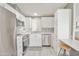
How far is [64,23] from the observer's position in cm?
367

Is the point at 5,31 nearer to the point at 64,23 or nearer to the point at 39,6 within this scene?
the point at 64,23

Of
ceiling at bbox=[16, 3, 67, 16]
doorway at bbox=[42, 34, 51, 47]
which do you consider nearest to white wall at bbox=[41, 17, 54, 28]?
doorway at bbox=[42, 34, 51, 47]

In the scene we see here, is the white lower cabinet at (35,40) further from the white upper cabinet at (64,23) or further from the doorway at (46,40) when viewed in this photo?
the white upper cabinet at (64,23)

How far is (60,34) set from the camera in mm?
3666

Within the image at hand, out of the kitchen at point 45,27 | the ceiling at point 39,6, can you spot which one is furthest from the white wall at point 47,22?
the ceiling at point 39,6

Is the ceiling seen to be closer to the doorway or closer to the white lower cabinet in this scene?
the white lower cabinet

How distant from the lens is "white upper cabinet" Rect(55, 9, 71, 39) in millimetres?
3588

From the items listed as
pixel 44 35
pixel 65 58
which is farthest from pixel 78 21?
pixel 44 35

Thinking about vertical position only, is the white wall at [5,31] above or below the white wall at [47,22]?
below

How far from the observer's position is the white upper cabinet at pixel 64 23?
3588 mm

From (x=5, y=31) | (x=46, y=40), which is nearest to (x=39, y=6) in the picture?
(x=46, y=40)

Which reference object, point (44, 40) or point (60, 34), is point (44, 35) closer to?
point (44, 40)

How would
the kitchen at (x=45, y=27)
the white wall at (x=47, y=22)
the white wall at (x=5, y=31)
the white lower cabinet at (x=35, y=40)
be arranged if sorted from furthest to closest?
the white wall at (x=47, y=22), the white lower cabinet at (x=35, y=40), the kitchen at (x=45, y=27), the white wall at (x=5, y=31)

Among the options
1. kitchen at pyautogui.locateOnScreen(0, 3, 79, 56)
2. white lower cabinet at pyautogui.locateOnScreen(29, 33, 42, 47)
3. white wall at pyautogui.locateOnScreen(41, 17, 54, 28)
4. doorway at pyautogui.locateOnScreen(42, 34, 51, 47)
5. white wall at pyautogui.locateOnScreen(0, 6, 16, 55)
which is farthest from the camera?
white wall at pyautogui.locateOnScreen(41, 17, 54, 28)
